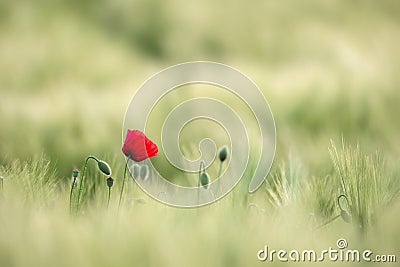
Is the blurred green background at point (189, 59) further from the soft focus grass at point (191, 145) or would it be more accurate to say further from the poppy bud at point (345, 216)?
the poppy bud at point (345, 216)

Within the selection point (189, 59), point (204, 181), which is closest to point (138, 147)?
point (204, 181)

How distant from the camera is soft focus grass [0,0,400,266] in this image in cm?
28

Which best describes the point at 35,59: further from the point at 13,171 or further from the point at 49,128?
the point at 13,171

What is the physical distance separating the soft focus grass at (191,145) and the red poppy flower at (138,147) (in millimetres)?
23

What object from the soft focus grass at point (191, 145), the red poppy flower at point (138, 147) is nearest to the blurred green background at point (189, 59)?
the soft focus grass at point (191, 145)

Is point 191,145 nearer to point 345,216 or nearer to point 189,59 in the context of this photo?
point 345,216

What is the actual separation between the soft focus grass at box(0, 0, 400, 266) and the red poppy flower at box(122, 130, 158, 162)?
2 cm

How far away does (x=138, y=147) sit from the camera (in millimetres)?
360

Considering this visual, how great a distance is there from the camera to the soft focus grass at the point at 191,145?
284 millimetres

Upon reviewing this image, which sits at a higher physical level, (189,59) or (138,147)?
(189,59)

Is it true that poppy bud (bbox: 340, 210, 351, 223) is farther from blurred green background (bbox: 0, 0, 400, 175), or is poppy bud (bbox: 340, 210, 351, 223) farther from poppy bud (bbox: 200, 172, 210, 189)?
blurred green background (bbox: 0, 0, 400, 175)

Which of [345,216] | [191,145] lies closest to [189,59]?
[191,145]

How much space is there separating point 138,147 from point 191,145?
0.08 metres

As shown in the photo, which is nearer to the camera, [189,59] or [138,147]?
[138,147]
